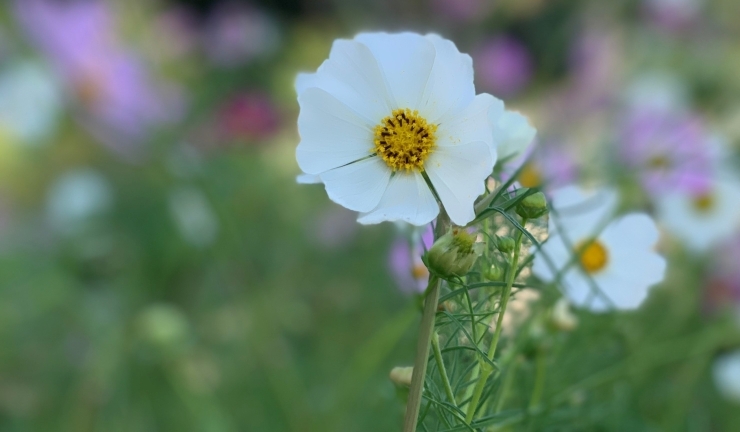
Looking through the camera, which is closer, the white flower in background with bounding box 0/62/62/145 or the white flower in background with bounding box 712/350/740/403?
the white flower in background with bounding box 712/350/740/403

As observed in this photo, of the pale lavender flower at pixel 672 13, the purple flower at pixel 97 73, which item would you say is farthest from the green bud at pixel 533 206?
the pale lavender flower at pixel 672 13

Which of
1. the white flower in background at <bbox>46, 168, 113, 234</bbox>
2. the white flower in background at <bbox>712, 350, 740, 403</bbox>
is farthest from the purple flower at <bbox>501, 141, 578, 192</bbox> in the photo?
the white flower in background at <bbox>46, 168, 113, 234</bbox>

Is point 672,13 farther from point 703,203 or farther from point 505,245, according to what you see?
point 505,245

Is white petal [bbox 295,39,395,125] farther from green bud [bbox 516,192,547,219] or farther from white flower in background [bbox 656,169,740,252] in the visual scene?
white flower in background [bbox 656,169,740,252]

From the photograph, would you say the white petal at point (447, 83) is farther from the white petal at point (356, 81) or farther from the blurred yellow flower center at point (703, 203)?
the blurred yellow flower center at point (703, 203)

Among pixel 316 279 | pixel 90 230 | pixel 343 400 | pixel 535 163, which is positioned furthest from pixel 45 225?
pixel 535 163

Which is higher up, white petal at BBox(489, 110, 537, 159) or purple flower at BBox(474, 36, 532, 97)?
purple flower at BBox(474, 36, 532, 97)
